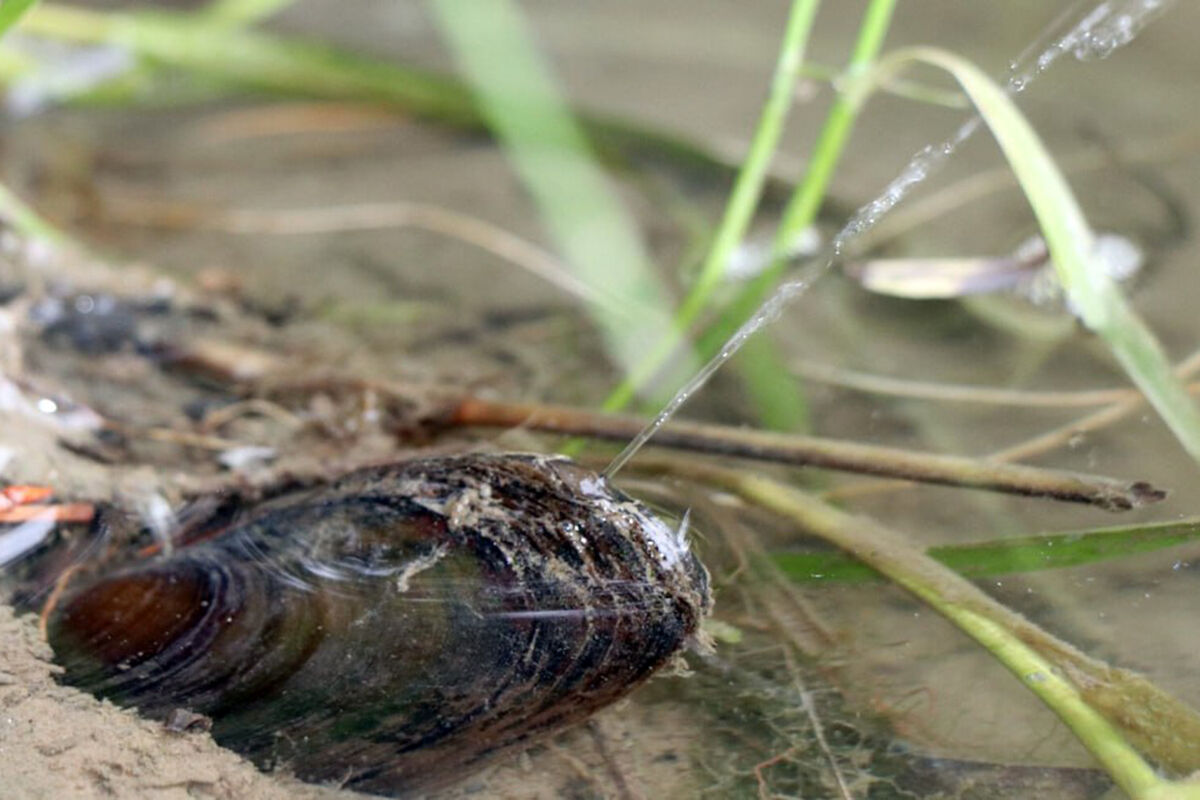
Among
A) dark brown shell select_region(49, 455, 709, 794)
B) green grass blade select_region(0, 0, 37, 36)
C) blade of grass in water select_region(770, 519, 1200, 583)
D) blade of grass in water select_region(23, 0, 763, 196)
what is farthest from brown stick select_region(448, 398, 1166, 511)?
blade of grass in water select_region(23, 0, 763, 196)

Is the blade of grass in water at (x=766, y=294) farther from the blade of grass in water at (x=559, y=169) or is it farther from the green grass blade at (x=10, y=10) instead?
the green grass blade at (x=10, y=10)

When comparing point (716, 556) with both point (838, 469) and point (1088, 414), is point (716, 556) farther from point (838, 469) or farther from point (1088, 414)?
point (1088, 414)

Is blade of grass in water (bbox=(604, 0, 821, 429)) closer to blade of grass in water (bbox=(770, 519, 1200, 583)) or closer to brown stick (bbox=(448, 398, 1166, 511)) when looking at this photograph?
brown stick (bbox=(448, 398, 1166, 511))

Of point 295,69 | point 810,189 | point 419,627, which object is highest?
point 810,189

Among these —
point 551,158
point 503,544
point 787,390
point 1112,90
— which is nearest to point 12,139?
point 551,158

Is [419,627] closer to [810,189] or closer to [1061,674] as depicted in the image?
[1061,674]

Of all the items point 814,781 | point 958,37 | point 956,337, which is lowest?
point 814,781

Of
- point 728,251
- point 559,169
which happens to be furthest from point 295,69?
point 728,251

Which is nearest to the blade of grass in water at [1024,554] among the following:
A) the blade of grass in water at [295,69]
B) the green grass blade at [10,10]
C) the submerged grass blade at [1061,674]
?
the submerged grass blade at [1061,674]
